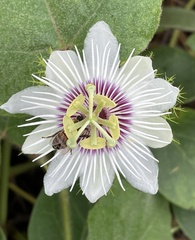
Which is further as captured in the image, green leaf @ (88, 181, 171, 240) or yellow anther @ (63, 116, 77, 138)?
green leaf @ (88, 181, 171, 240)

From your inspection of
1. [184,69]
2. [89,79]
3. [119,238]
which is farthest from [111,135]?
[184,69]

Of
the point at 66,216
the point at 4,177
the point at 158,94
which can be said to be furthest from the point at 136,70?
the point at 4,177

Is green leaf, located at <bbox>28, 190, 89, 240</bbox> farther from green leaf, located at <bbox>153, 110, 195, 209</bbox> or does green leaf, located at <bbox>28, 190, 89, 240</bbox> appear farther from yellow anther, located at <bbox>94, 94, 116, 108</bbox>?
yellow anther, located at <bbox>94, 94, 116, 108</bbox>

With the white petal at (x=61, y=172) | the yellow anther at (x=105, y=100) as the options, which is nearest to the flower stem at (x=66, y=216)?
the white petal at (x=61, y=172)

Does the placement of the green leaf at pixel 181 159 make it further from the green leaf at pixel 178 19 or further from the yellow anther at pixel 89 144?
the yellow anther at pixel 89 144

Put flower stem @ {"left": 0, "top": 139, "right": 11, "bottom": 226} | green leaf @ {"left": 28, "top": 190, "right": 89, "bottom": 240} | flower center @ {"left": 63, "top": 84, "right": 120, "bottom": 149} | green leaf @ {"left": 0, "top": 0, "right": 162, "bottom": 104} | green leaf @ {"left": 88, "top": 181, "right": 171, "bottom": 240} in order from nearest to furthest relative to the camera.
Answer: flower center @ {"left": 63, "top": 84, "right": 120, "bottom": 149} → green leaf @ {"left": 0, "top": 0, "right": 162, "bottom": 104} → green leaf @ {"left": 88, "top": 181, "right": 171, "bottom": 240} → green leaf @ {"left": 28, "top": 190, "right": 89, "bottom": 240} → flower stem @ {"left": 0, "top": 139, "right": 11, "bottom": 226}

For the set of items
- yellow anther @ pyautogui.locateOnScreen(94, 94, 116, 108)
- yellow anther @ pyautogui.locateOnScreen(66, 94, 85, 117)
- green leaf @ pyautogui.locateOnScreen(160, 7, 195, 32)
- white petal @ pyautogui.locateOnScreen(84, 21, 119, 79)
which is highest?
white petal @ pyautogui.locateOnScreen(84, 21, 119, 79)

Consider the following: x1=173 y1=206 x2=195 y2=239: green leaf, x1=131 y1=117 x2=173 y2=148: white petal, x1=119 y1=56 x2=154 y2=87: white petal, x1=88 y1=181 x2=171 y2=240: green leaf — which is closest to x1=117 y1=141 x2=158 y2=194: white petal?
x1=131 y1=117 x2=173 y2=148: white petal
